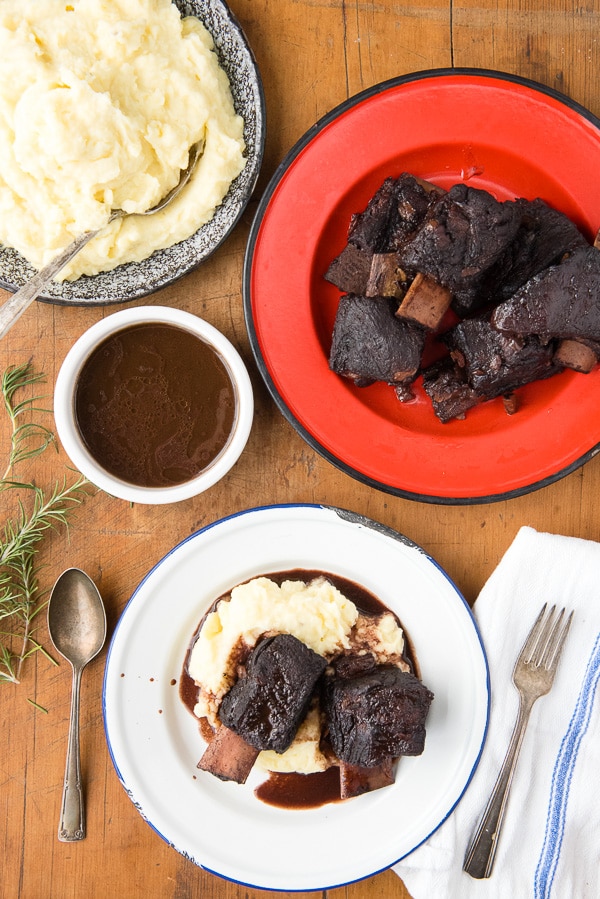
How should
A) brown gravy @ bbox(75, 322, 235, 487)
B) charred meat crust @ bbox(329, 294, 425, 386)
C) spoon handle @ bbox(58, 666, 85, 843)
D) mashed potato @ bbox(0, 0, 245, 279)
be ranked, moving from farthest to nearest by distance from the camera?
1. spoon handle @ bbox(58, 666, 85, 843)
2. brown gravy @ bbox(75, 322, 235, 487)
3. charred meat crust @ bbox(329, 294, 425, 386)
4. mashed potato @ bbox(0, 0, 245, 279)

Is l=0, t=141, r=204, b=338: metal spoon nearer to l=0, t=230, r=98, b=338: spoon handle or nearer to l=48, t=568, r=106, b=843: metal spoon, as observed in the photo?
l=0, t=230, r=98, b=338: spoon handle

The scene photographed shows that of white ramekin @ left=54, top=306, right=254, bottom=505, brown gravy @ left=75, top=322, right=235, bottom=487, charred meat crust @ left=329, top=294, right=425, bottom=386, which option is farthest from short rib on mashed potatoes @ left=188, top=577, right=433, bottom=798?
charred meat crust @ left=329, top=294, right=425, bottom=386

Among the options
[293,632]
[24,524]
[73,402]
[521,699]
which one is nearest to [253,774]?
[293,632]

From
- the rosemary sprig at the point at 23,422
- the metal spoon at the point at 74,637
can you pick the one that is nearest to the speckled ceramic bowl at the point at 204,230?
the rosemary sprig at the point at 23,422

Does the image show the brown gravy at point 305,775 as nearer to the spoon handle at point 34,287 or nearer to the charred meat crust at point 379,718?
the charred meat crust at point 379,718

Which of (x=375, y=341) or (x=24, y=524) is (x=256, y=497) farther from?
(x=24, y=524)
